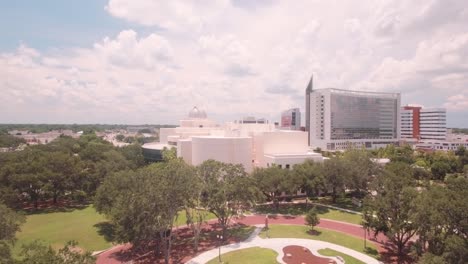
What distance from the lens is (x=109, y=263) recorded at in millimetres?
30875

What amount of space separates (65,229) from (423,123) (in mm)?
186289

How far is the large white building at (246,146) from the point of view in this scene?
59938 mm

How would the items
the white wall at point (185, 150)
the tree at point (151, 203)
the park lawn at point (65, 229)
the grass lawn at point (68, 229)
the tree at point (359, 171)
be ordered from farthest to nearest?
the white wall at point (185, 150)
the tree at point (359, 171)
the grass lawn at point (68, 229)
the park lawn at point (65, 229)
the tree at point (151, 203)

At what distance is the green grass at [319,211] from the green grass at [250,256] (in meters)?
15.3

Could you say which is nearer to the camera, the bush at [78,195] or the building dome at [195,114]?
the bush at [78,195]

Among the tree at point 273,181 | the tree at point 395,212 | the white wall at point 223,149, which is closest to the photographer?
the tree at point 395,212

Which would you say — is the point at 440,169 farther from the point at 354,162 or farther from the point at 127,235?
the point at 127,235

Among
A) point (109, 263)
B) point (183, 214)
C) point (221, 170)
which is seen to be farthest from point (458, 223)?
point (183, 214)

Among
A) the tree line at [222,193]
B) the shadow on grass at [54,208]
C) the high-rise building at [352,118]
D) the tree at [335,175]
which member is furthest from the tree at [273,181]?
the high-rise building at [352,118]

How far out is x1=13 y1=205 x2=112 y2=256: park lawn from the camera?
35812mm

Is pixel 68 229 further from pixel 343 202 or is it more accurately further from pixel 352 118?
pixel 352 118

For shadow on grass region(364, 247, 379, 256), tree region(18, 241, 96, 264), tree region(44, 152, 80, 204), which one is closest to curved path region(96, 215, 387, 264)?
shadow on grass region(364, 247, 379, 256)

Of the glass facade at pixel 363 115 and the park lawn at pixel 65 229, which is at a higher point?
the glass facade at pixel 363 115

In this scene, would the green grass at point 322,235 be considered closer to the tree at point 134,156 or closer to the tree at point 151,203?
the tree at point 151,203
